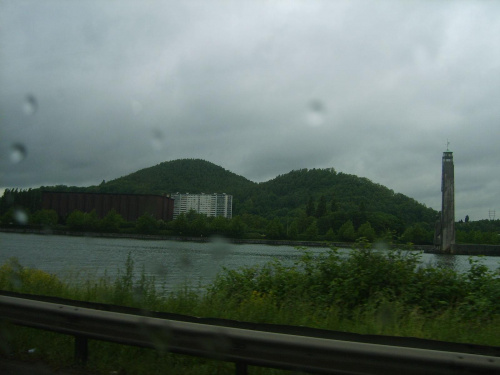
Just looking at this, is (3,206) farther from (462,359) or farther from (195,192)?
(462,359)

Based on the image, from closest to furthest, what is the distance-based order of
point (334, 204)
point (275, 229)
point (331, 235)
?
1. point (331, 235)
2. point (275, 229)
3. point (334, 204)

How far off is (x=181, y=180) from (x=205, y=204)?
7064mm

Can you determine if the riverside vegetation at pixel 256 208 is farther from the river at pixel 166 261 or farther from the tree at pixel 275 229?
the river at pixel 166 261

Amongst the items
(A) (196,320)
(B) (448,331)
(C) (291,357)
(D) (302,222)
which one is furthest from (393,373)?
(D) (302,222)

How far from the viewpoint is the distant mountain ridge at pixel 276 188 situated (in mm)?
39031

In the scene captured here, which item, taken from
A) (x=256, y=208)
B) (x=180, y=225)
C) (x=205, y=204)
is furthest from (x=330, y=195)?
(x=180, y=225)

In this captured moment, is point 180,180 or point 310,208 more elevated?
point 180,180

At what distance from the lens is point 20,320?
5.12m

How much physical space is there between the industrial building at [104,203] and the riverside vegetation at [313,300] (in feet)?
94.7

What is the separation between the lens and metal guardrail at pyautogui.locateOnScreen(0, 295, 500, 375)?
3406mm

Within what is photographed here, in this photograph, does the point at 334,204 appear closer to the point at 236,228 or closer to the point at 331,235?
the point at 236,228

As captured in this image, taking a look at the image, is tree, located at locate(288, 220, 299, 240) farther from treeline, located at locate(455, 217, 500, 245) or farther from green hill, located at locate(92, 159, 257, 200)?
treeline, located at locate(455, 217, 500, 245)

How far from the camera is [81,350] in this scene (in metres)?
4.86

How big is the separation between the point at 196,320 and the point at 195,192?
43.9 metres
